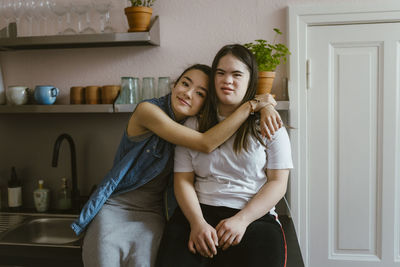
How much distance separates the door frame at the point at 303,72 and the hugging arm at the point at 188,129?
50 centimetres

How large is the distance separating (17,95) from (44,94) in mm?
167

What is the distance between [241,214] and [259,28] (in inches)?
41.7

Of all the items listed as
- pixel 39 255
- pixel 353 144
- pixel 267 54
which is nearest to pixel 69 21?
pixel 267 54

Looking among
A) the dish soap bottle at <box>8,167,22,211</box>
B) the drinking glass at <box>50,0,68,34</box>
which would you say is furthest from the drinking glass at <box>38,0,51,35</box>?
the dish soap bottle at <box>8,167,22,211</box>

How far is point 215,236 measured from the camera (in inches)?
52.2

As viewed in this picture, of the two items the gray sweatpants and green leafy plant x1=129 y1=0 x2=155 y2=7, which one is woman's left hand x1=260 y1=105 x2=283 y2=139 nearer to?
the gray sweatpants

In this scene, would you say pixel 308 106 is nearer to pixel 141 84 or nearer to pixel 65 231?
pixel 141 84

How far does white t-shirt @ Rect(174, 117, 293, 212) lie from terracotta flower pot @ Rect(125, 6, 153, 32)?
784mm

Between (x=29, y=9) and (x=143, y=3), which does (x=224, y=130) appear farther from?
(x=29, y=9)

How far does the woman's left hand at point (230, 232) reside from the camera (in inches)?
51.8

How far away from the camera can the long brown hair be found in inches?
58.2

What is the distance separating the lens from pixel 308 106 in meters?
2.03

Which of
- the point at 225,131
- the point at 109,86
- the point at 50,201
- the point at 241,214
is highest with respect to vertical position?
the point at 109,86

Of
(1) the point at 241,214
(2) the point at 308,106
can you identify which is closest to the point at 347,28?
(2) the point at 308,106
